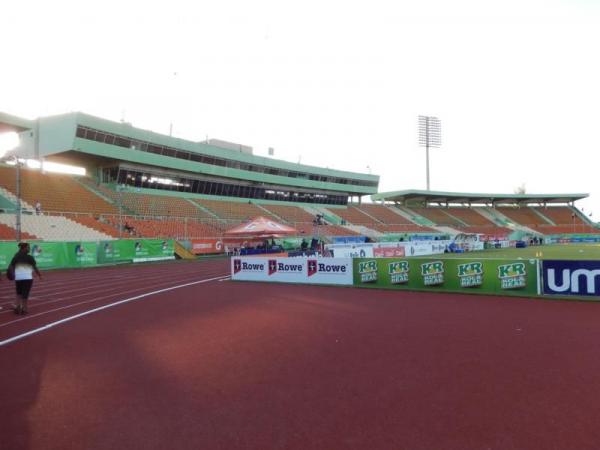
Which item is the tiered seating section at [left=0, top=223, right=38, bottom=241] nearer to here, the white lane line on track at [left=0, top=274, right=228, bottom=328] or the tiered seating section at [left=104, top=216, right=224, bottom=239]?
the tiered seating section at [left=104, top=216, right=224, bottom=239]

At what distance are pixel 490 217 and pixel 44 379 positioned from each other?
86841 millimetres

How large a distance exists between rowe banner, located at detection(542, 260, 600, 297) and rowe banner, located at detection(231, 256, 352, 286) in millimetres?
6969

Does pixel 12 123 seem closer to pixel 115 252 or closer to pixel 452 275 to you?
pixel 115 252

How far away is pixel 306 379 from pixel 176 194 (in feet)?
148

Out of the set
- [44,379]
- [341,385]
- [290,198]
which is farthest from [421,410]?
[290,198]

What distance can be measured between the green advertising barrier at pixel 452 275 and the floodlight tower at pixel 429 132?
76626mm

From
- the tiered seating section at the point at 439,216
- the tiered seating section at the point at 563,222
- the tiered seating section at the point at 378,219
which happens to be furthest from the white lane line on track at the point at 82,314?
the tiered seating section at the point at 563,222

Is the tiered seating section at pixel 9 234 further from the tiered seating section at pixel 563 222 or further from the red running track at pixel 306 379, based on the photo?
the tiered seating section at pixel 563 222

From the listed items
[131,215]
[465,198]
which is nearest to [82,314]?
[131,215]

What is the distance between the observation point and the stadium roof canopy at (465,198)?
79.3 metres

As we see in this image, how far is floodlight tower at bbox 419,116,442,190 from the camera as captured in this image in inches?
3445

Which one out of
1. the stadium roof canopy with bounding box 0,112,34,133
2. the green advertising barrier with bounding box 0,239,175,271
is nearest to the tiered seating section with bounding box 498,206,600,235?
the green advertising barrier with bounding box 0,239,175,271

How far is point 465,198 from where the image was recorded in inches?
3302

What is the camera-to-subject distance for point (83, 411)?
4.71m
